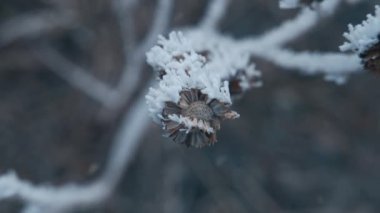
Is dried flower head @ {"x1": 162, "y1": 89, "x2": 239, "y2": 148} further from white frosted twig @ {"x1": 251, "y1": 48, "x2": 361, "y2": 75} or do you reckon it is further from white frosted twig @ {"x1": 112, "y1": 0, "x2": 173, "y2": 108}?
white frosted twig @ {"x1": 112, "y1": 0, "x2": 173, "y2": 108}

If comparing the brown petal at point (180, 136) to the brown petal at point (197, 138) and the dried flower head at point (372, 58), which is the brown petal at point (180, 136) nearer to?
the brown petal at point (197, 138)

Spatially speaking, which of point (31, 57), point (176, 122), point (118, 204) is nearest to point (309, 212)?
point (118, 204)

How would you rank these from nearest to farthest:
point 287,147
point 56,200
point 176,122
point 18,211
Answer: point 176,122
point 56,200
point 18,211
point 287,147

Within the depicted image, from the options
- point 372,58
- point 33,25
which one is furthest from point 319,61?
point 33,25

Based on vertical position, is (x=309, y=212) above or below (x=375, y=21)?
above

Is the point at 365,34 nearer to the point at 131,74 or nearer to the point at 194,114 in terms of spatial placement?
the point at 194,114

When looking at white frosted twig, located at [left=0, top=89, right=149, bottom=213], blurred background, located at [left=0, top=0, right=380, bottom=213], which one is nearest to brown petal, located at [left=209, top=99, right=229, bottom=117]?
white frosted twig, located at [left=0, top=89, right=149, bottom=213]

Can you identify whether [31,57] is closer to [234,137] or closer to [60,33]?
[60,33]
